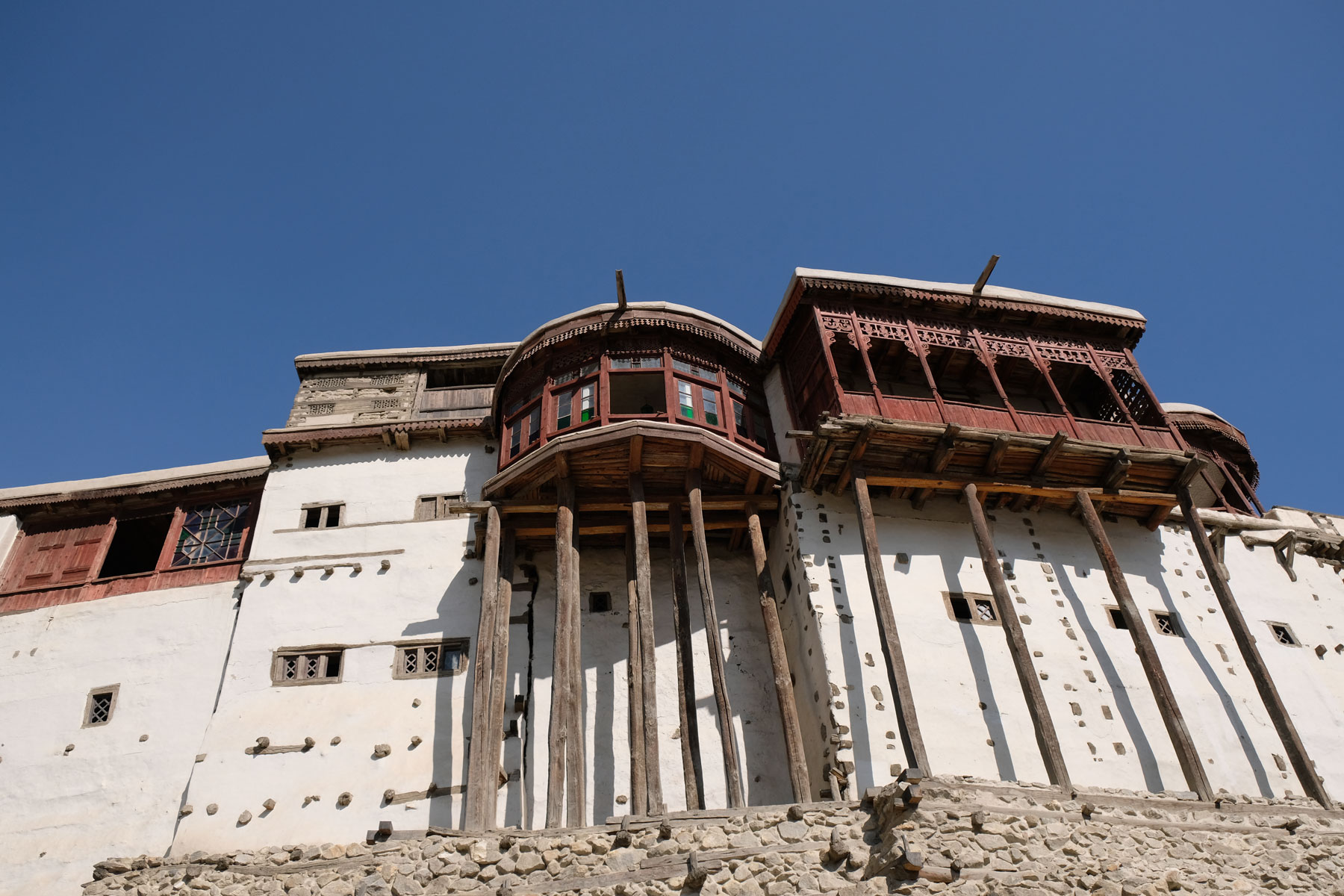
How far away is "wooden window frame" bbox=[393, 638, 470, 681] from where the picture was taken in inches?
578

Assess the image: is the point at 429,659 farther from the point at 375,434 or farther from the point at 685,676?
the point at 375,434

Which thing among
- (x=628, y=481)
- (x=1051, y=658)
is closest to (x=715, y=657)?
(x=628, y=481)

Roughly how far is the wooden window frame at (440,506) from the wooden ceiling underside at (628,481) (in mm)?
1562

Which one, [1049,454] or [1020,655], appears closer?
[1020,655]

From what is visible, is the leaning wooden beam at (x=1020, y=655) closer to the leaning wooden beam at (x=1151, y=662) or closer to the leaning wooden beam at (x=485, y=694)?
the leaning wooden beam at (x=1151, y=662)

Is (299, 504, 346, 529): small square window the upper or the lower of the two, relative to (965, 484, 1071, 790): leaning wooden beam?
upper

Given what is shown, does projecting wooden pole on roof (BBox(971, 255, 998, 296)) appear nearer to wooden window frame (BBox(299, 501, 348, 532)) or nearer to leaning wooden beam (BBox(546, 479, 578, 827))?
leaning wooden beam (BBox(546, 479, 578, 827))

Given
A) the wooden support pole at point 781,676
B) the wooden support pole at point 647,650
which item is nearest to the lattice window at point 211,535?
the wooden support pole at point 647,650

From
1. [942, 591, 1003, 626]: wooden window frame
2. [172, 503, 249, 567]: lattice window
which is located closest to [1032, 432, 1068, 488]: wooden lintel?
[942, 591, 1003, 626]: wooden window frame

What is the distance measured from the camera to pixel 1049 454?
50.7 feet

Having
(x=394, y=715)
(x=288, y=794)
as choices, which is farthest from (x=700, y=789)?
(x=288, y=794)

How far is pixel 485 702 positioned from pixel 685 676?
280cm

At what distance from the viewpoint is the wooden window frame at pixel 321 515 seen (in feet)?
55.1

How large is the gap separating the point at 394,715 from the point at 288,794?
1.73 metres
